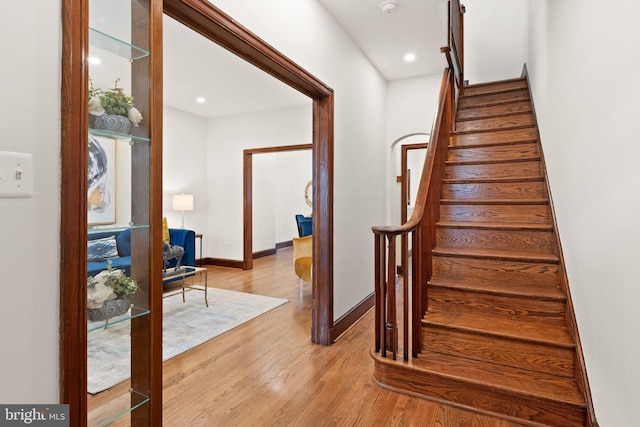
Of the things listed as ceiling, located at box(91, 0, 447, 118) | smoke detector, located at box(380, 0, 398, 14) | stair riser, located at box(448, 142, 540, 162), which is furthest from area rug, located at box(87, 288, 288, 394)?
smoke detector, located at box(380, 0, 398, 14)

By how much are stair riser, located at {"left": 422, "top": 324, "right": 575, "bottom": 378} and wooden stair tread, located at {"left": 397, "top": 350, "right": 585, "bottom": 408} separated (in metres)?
0.03

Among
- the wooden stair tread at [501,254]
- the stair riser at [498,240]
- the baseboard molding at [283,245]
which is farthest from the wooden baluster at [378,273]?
the baseboard molding at [283,245]

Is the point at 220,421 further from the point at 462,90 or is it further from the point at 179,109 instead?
the point at 179,109

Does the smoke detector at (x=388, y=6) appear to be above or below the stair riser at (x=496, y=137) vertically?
above

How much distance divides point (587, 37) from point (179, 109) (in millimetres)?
5315

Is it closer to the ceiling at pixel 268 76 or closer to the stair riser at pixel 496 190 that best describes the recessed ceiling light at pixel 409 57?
the ceiling at pixel 268 76

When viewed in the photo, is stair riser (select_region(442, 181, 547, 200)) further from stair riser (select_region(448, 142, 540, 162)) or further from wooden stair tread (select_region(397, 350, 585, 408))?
wooden stair tread (select_region(397, 350, 585, 408))

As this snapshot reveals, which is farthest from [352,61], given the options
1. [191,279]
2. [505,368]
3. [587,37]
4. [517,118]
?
[191,279]

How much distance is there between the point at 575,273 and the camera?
6.28ft

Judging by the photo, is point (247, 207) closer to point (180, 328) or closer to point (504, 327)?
point (180, 328)

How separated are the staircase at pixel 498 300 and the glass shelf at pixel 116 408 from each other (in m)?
1.38

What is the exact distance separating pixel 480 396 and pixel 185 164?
5352 mm

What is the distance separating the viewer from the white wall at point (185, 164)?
545 centimetres

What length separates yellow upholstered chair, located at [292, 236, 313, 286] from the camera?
13.4 feet
